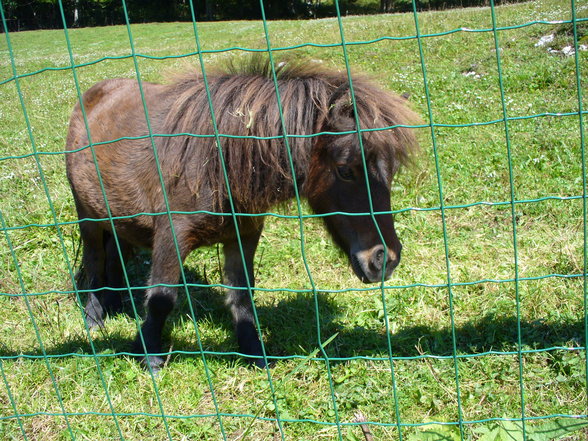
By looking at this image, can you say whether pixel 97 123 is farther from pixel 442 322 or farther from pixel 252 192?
pixel 442 322

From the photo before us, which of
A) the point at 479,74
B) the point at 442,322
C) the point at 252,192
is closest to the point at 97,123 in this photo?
the point at 252,192

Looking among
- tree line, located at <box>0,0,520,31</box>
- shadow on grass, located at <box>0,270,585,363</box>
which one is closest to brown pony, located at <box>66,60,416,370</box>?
shadow on grass, located at <box>0,270,585,363</box>

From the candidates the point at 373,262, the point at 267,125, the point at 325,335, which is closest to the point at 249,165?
the point at 267,125

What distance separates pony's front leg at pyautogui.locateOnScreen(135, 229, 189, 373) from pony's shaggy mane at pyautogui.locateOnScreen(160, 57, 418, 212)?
0.42 m

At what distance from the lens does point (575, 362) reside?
2912mm

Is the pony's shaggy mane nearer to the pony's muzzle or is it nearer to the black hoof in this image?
the pony's muzzle

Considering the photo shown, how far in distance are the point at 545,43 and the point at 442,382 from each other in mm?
7999

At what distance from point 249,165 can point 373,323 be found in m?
1.52

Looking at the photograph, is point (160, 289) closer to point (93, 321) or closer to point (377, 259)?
point (93, 321)

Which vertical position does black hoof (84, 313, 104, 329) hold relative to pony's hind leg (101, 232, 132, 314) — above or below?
below

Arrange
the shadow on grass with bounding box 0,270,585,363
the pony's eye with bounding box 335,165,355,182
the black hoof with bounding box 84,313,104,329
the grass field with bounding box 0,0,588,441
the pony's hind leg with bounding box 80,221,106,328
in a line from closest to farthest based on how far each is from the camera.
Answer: the grass field with bounding box 0,0,588,441 → the pony's eye with bounding box 335,165,355,182 → the shadow on grass with bounding box 0,270,585,363 → the black hoof with bounding box 84,313,104,329 → the pony's hind leg with bounding box 80,221,106,328

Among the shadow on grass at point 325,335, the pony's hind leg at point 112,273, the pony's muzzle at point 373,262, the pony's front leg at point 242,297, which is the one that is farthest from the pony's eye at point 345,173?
the pony's hind leg at point 112,273

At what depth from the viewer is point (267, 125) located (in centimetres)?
297

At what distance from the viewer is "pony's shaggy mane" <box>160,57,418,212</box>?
287cm
